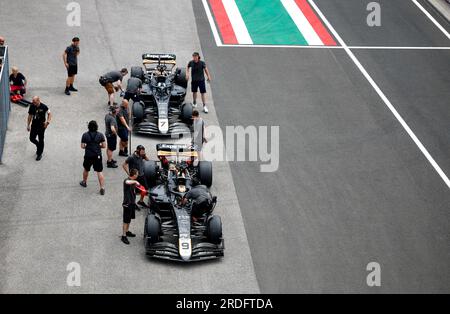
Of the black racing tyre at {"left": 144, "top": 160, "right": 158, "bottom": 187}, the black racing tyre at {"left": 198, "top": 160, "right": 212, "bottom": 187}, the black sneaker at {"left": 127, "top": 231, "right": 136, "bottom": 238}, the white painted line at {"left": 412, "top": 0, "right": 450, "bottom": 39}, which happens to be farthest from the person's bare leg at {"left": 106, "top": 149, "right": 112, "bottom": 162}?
the white painted line at {"left": 412, "top": 0, "right": 450, "bottom": 39}

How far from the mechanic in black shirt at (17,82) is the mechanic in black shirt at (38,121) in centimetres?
318

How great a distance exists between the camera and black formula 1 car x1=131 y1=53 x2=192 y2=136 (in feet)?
84.3

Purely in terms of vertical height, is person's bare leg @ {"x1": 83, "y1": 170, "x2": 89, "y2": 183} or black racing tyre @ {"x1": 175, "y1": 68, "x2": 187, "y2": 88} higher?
black racing tyre @ {"x1": 175, "y1": 68, "x2": 187, "y2": 88}

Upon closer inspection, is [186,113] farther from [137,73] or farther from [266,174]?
[266,174]

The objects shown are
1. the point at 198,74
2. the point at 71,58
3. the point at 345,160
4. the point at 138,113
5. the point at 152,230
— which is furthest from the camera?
the point at 71,58

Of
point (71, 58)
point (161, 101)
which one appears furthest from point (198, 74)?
point (71, 58)

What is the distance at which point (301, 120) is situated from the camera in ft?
89.0

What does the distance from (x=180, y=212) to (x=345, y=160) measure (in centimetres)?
584

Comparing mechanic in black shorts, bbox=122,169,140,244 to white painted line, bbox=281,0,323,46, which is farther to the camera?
white painted line, bbox=281,0,323,46

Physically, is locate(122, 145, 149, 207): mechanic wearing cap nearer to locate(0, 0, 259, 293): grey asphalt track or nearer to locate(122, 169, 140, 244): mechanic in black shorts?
locate(0, 0, 259, 293): grey asphalt track

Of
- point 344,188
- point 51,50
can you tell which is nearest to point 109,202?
point 344,188

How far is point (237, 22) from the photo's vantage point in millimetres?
33844

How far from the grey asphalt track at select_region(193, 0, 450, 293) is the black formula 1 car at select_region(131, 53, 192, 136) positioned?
1.29 m
